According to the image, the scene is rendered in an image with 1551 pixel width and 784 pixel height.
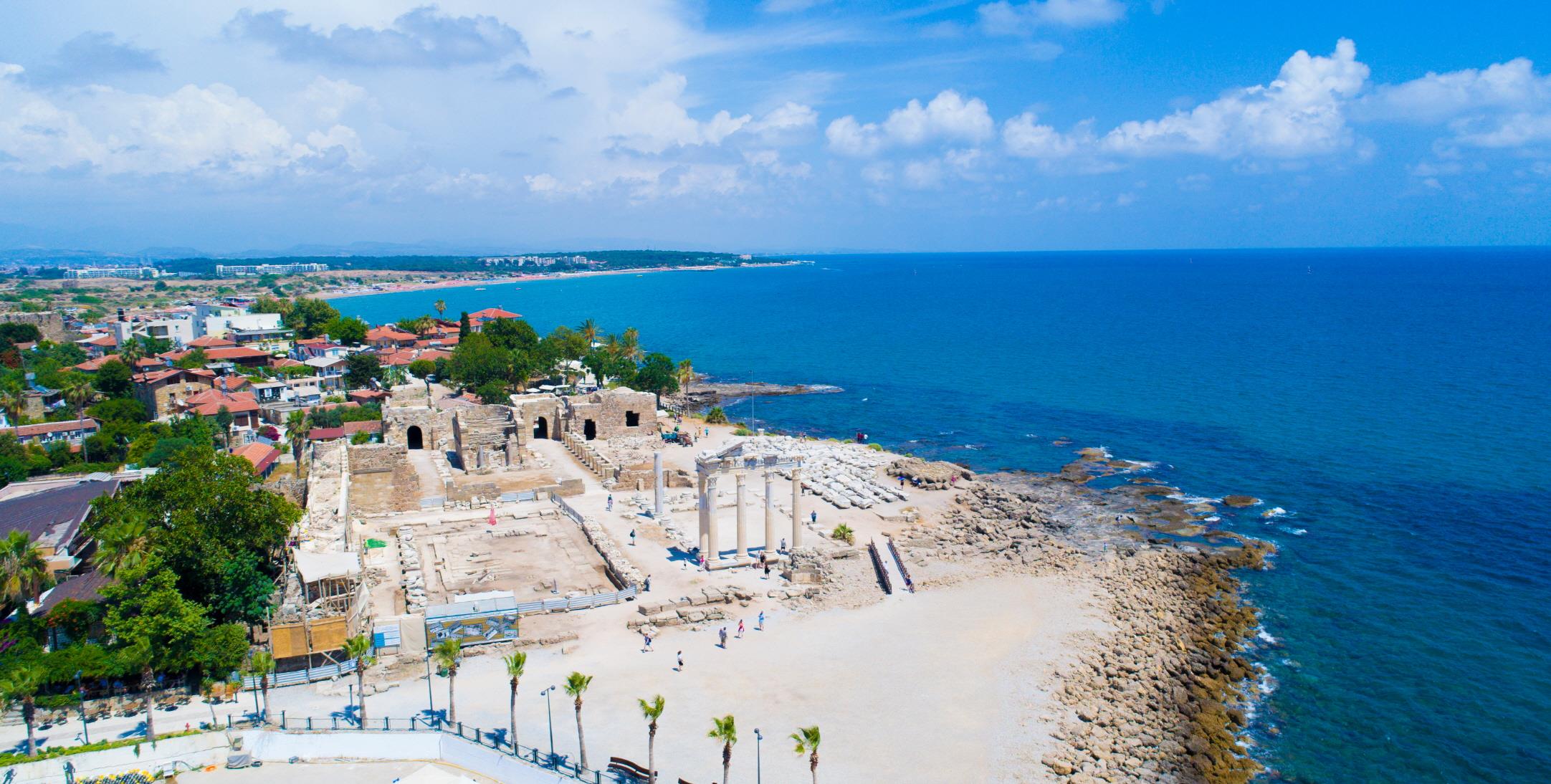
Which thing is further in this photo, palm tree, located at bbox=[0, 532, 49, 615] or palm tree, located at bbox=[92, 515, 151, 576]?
palm tree, located at bbox=[0, 532, 49, 615]

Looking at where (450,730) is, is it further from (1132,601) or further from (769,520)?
(1132,601)

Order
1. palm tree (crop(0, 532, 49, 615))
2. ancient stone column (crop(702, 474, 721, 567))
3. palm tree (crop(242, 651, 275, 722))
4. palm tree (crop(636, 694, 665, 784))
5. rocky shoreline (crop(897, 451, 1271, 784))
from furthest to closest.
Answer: ancient stone column (crop(702, 474, 721, 567)), palm tree (crop(0, 532, 49, 615)), rocky shoreline (crop(897, 451, 1271, 784)), palm tree (crop(242, 651, 275, 722)), palm tree (crop(636, 694, 665, 784))

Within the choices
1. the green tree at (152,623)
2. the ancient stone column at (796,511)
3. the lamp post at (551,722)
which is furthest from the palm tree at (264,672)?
the ancient stone column at (796,511)

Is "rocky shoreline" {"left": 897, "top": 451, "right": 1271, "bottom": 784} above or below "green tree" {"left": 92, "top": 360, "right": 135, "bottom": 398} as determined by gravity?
below

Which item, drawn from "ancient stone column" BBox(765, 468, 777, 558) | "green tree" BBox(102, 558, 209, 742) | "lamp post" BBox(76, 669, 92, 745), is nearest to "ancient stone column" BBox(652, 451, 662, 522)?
"ancient stone column" BBox(765, 468, 777, 558)

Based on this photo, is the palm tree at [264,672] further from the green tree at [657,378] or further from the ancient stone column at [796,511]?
the green tree at [657,378]

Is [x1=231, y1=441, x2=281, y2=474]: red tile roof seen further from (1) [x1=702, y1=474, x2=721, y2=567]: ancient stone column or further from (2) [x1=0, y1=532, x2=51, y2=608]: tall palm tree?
(1) [x1=702, y1=474, x2=721, y2=567]: ancient stone column
